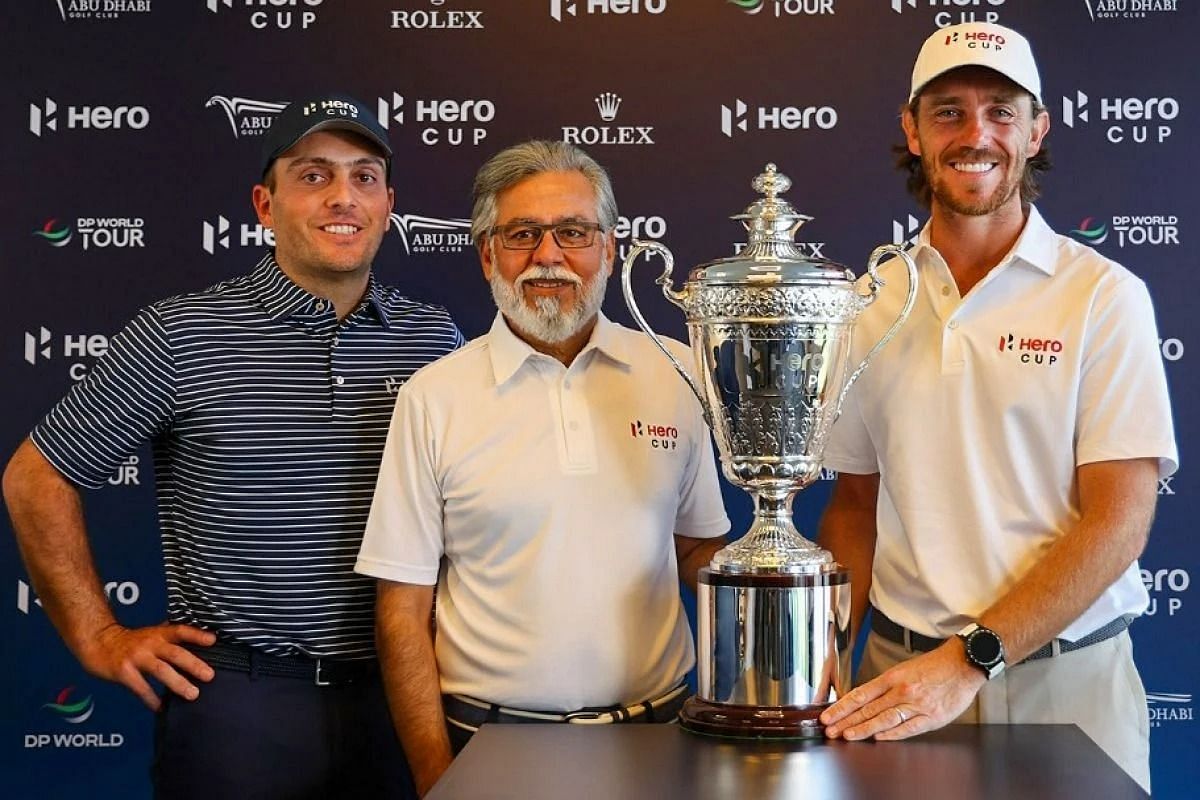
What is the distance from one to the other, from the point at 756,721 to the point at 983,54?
992 millimetres

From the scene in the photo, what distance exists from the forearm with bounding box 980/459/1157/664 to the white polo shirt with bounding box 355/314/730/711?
495mm

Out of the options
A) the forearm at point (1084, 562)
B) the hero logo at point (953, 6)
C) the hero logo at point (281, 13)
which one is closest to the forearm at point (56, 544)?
the hero logo at point (281, 13)

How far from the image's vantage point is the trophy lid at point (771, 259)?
72.0 inches

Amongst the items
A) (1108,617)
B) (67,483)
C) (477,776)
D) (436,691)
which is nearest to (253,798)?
(436,691)

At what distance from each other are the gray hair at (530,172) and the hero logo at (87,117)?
4.56 ft

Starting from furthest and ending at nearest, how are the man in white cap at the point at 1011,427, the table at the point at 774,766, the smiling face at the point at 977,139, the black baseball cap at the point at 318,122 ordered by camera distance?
the black baseball cap at the point at 318,122 < the smiling face at the point at 977,139 < the man in white cap at the point at 1011,427 < the table at the point at 774,766

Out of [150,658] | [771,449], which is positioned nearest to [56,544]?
[150,658]

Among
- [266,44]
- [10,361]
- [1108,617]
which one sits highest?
[266,44]

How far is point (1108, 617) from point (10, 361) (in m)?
2.41

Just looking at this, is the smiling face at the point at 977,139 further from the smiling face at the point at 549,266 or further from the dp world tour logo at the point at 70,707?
the dp world tour logo at the point at 70,707

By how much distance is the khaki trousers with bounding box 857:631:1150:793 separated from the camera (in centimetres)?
208

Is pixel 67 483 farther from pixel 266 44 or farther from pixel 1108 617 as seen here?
pixel 1108 617

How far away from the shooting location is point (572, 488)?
6.84 ft

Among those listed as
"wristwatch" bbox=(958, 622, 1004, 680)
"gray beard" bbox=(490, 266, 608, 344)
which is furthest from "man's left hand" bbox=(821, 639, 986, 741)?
"gray beard" bbox=(490, 266, 608, 344)
